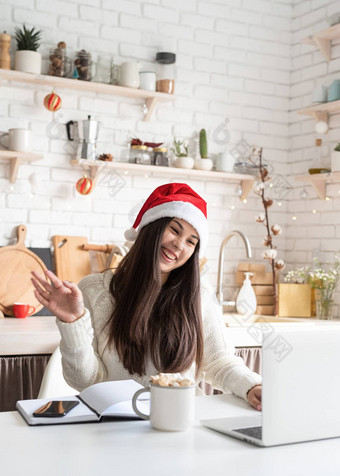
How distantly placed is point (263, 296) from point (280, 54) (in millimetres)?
1591

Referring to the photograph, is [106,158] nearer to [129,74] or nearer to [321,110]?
[129,74]

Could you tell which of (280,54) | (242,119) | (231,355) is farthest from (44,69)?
(231,355)

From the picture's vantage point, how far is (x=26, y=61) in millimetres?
3434

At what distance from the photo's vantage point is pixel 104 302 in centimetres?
215

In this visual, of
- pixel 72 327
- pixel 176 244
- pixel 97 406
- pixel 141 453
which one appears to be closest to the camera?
pixel 141 453

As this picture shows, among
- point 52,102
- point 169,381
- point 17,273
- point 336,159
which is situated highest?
point 52,102

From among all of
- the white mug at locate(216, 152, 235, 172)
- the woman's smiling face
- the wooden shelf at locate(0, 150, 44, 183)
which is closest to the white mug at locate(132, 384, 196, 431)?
the woman's smiling face

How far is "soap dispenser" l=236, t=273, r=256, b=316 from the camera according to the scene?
384 centimetres

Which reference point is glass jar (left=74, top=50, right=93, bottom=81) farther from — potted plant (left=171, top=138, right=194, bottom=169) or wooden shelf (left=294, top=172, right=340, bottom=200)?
wooden shelf (left=294, top=172, right=340, bottom=200)

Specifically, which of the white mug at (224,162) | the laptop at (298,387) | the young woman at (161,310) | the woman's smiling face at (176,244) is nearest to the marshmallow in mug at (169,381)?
the laptop at (298,387)

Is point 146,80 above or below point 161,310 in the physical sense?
above

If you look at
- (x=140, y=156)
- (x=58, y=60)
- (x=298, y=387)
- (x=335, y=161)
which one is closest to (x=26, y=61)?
(x=58, y=60)

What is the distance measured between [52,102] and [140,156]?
1.95 ft

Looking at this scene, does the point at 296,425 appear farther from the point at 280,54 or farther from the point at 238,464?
the point at 280,54
